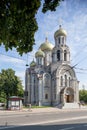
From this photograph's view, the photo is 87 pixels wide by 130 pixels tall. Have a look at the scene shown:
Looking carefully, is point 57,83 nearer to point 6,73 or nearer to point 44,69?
point 44,69

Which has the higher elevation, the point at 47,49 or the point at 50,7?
the point at 47,49

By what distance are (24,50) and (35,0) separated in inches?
43.9

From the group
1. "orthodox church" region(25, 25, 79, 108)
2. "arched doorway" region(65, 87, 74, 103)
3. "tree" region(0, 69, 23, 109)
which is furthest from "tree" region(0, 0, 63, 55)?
"arched doorway" region(65, 87, 74, 103)

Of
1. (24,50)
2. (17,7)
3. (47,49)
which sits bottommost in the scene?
(24,50)

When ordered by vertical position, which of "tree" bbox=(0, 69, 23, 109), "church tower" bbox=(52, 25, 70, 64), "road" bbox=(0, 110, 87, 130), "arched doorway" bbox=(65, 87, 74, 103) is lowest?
"road" bbox=(0, 110, 87, 130)

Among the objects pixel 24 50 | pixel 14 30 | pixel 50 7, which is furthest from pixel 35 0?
pixel 24 50

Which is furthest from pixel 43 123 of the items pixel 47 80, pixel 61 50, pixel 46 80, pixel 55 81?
pixel 61 50

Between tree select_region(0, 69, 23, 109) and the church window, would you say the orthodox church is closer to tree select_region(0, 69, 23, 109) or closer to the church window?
the church window

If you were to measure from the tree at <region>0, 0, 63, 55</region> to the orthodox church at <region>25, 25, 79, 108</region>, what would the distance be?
53.8m

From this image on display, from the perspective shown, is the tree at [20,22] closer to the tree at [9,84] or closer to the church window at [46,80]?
the tree at [9,84]

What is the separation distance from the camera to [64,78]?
63000 millimetres

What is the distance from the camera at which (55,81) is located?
202ft

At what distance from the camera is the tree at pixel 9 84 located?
62.2m

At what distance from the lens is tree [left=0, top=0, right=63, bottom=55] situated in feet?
17.7
